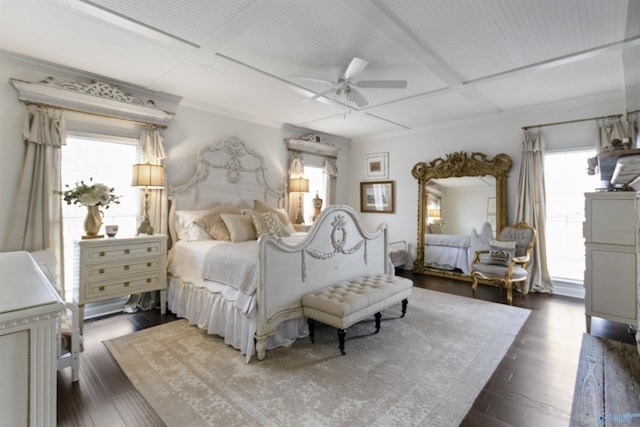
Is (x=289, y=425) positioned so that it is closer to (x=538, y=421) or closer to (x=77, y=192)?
(x=538, y=421)

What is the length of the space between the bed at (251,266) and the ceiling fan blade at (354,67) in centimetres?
130

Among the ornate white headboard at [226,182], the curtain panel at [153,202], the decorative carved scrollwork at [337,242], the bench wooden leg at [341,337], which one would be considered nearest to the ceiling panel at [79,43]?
the curtain panel at [153,202]

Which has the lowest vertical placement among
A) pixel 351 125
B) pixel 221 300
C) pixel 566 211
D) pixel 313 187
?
pixel 221 300

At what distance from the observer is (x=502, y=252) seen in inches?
172

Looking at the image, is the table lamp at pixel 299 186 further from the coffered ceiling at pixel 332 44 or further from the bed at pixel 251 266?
the coffered ceiling at pixel 332 44

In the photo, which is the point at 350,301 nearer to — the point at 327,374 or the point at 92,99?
the point at 327,374

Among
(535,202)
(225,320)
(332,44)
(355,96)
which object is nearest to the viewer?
(332,44)

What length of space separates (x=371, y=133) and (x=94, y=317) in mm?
5470

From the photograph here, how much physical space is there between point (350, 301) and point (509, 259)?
2972mm

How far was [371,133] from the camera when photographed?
6324mm

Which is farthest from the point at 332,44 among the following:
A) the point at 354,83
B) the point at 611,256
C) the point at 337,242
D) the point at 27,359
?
the point at 611,256

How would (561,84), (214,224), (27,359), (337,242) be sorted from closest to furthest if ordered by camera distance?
(27,359)
(337,242)
(561,84)
(214,224)

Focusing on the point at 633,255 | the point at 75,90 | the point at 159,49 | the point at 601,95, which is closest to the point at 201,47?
the point at 159,49

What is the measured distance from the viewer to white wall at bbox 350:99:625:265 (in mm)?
4223
